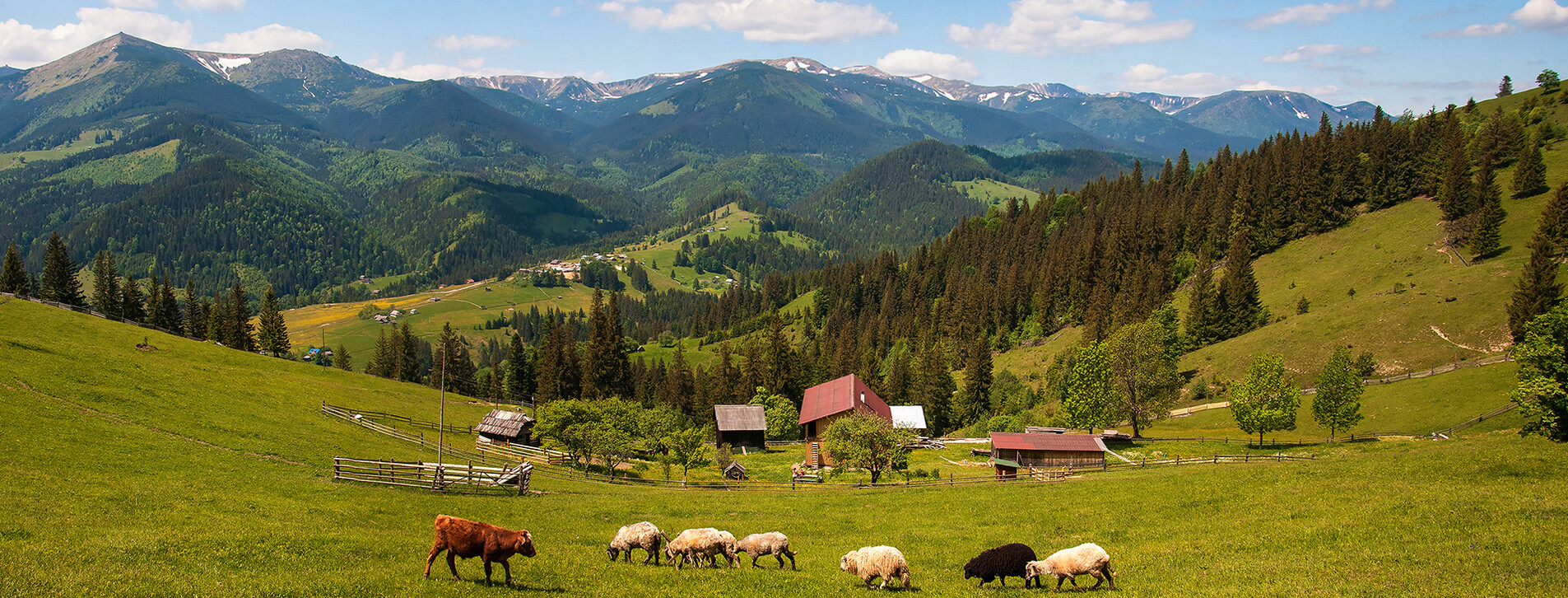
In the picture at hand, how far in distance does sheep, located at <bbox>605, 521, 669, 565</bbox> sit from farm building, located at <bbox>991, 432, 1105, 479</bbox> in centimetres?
4264

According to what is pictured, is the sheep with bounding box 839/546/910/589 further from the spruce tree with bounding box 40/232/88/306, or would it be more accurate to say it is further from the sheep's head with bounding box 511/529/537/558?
the spruce tree with bounding box 40/232/88/306

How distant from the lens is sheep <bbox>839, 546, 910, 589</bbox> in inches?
853

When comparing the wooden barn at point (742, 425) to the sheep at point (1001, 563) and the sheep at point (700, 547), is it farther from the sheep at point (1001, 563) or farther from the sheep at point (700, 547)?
the sheep at point (1001, 563)

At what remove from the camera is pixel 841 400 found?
8538cm

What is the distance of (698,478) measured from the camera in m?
63.3

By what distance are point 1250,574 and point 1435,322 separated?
80.9m

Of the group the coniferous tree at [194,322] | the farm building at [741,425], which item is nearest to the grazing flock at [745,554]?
the farm building at [741,425]

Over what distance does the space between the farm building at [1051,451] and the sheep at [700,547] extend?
41.7 metres

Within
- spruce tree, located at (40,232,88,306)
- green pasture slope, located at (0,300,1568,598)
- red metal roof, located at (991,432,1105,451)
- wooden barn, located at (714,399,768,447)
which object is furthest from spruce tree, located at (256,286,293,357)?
red metal roof, located at (991,432,1105,451)

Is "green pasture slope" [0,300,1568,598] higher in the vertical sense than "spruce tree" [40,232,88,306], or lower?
lower

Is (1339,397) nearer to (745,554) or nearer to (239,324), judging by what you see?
(745,554)

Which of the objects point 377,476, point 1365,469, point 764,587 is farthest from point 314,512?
point 1365,469

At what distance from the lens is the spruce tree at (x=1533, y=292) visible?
2613 inches

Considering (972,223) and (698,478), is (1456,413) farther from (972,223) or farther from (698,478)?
(972,223)
